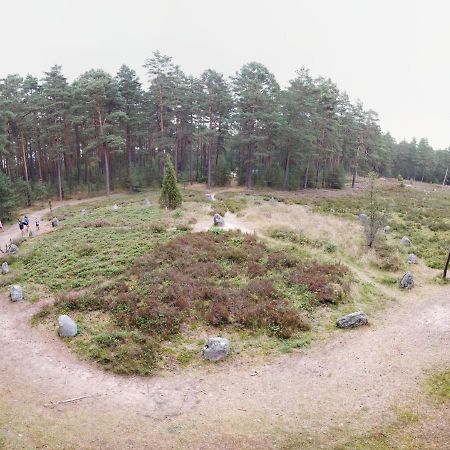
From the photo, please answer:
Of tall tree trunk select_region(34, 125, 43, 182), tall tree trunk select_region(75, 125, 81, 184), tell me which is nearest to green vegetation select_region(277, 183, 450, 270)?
tall tree trunk select_region(75, 125, 81, 184)

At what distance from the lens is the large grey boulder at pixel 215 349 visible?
1341 centimetres

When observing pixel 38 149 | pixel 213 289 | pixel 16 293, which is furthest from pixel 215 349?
pixel 38 149

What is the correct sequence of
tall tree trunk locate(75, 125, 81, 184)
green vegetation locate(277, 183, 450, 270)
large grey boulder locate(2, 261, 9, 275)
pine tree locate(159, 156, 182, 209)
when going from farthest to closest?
tall tree trunk locate(75, 125, 81, 184) < pine tree locate(159, 156, 182, 209) < green vegetation locate(277, 183, 450, 270) < large grey boulder locate(2, 261, 9, 275)

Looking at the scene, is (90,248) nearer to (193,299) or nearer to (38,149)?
(193,299)

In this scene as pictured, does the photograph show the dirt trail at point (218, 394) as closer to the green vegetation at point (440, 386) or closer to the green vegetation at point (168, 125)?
the green vegetation at point (440, 386)

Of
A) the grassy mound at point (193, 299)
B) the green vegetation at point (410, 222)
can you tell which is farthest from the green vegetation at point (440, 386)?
the green vegetation at point (410, 222)

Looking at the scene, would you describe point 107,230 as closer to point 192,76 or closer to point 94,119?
point 94,119

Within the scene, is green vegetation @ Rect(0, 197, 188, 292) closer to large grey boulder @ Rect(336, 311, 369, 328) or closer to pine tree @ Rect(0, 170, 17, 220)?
pine tree @ Rect(0, 170, 17, 220)

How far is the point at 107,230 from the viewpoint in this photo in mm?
27078

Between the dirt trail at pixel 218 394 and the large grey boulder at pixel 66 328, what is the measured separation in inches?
16.3

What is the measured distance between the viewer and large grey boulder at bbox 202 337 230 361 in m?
13.4

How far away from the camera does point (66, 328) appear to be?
14.9 meters

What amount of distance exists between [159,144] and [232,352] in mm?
39716

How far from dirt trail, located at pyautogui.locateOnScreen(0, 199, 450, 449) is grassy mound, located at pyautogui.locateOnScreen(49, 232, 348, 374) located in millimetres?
1154
